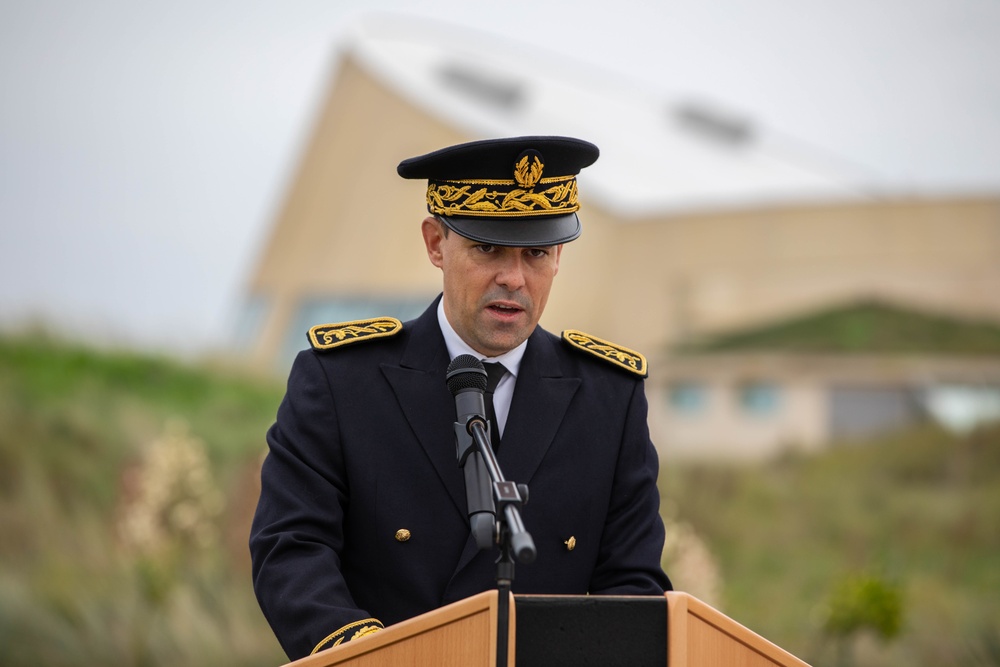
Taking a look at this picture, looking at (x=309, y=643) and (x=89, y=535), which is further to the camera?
(x=89, y=535)

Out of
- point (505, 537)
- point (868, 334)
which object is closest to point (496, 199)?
point (505, 537)

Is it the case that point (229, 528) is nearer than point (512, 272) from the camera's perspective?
No

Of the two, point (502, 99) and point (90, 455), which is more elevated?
point (502, 99)

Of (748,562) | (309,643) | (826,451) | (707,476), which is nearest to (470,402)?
(309,643)

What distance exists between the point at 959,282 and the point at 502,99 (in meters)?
12.0

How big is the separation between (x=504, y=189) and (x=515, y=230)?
0.10m

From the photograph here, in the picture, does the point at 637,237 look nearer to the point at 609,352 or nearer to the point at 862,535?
the point at 862,535

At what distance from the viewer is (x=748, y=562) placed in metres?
11.8

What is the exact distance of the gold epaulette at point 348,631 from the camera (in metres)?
2.27

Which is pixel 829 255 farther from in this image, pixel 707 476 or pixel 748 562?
pixel 748 562

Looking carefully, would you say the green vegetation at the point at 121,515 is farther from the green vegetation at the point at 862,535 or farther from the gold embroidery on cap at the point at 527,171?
the gold embroidery on cap at the point at 527,171

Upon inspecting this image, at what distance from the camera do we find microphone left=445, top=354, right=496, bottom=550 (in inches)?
76.0

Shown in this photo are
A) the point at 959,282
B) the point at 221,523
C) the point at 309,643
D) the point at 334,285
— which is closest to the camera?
the point at 309,643

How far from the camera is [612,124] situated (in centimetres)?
3103
